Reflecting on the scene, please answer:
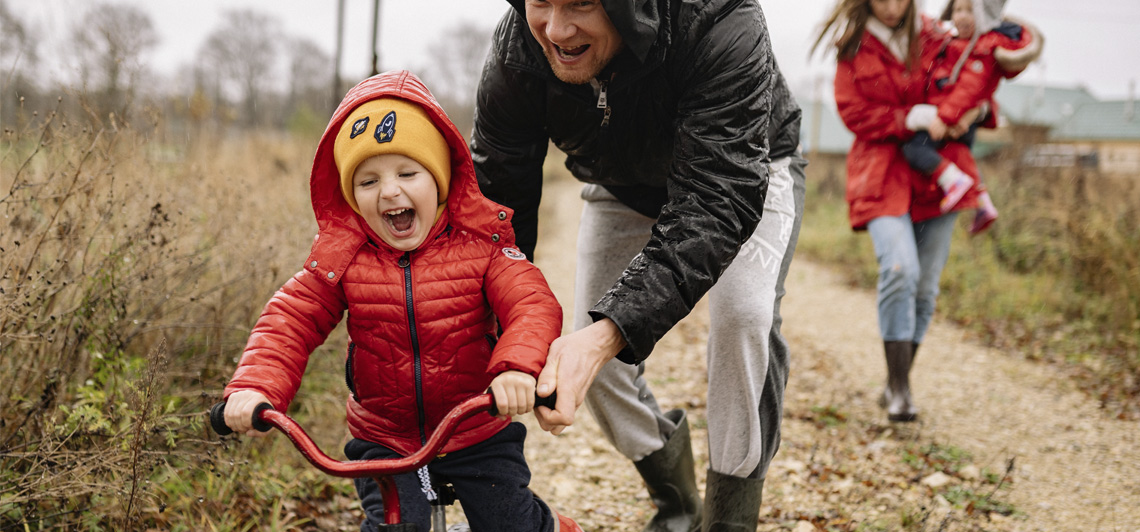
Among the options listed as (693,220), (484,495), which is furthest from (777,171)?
(484,495)

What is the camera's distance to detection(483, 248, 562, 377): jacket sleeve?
1.94m

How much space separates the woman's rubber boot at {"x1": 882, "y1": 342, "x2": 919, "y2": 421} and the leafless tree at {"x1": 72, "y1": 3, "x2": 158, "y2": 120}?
4.08m

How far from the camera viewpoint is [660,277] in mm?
2023

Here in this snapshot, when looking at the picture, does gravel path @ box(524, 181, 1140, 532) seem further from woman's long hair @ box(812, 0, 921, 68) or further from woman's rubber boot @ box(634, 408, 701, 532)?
woman's long hair @ box(812, 0, 921, 68)

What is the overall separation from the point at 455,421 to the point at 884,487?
104 inches

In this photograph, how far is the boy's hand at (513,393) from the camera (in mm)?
1839

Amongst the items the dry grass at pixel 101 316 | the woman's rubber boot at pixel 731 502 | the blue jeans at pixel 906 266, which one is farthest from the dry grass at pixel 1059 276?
the dry grass at pixel 101 316

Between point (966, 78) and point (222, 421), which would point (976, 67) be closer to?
point (966, 78)

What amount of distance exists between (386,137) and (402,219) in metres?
0.24

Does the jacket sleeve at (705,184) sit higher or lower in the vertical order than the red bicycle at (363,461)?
higher

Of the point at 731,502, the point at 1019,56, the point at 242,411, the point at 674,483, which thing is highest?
the point at 1019,56

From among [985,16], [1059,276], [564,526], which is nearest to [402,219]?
[564,526]

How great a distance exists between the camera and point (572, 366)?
1.92m

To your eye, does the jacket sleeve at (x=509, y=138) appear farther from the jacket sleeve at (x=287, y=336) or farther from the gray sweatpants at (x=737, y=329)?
the jacket sleeve at (x=287, y=336)
